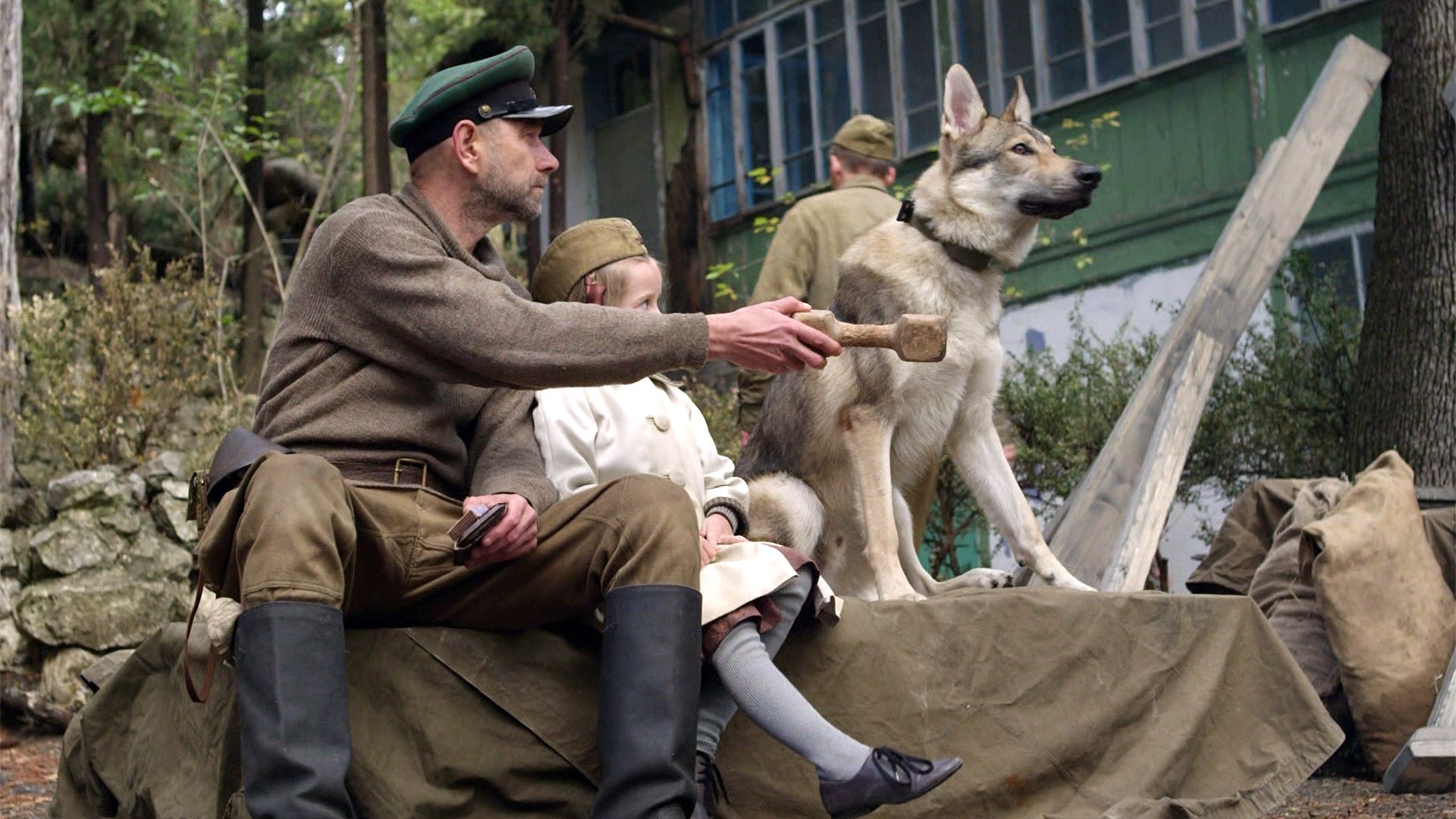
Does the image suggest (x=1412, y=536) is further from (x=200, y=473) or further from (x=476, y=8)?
(x=476, y=8)

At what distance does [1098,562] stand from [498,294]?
3299 millimetres

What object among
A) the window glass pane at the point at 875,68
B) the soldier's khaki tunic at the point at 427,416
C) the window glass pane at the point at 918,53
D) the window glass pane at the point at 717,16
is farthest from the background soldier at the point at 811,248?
the window glass pane at the point at 717,16

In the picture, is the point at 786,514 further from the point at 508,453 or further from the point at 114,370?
the point at 114,370

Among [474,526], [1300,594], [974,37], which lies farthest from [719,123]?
[474,526]

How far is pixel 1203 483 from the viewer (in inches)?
321

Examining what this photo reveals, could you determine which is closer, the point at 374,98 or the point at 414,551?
the point at 414,551

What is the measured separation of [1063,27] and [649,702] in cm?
1008

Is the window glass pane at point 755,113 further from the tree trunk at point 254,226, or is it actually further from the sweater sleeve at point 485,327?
the sweater sleeve at point 485,327

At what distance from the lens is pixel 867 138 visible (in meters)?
6.36

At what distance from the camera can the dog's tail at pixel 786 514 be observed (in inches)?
182

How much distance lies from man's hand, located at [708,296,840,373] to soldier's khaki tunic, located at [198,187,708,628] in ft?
0.14

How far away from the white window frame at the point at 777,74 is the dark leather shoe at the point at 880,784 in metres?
9.43

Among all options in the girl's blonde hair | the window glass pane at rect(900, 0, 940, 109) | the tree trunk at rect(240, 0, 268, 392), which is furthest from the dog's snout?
the tree trunk at rect(240, 0, 268, 392)

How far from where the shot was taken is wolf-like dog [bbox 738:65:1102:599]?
Answer: 4602mm
